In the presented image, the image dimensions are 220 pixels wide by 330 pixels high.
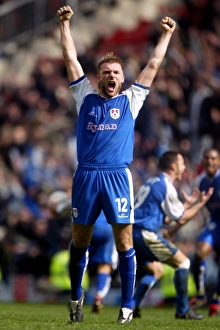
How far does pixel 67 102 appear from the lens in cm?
2033

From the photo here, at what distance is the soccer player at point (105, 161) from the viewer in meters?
8.51

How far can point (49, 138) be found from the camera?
19531 mm

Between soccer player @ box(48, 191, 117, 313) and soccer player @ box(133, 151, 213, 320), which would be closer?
soccer player @ box(133, 151, 213, 320)

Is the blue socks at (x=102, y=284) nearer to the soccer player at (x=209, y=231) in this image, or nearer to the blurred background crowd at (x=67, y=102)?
the soccer player at (x=209, y=231)

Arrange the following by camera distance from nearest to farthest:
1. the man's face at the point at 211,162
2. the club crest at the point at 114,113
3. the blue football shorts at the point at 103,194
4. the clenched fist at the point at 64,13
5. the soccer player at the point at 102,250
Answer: the blue football shorts at the point at 103,194, the club crest at the point at 114,113, the clenched fist at the point at 64,13, the man's face at the point at 211,162, the soccer player at the point at 102,250

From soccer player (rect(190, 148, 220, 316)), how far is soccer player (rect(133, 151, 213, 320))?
150cm

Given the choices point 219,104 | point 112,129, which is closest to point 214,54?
point 219,104

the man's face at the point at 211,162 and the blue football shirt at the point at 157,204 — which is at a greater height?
the man's face at the point at 211,162

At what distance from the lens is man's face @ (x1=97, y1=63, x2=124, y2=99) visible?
8.68 m

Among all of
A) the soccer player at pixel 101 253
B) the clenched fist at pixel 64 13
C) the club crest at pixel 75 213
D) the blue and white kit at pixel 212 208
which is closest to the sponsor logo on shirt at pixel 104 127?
the club crest at pixel 75 213

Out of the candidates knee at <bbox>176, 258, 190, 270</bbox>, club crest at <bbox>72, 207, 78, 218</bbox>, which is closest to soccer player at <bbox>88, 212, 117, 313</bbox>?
knee at <bbox>176, 258, 190, 270</bbox>

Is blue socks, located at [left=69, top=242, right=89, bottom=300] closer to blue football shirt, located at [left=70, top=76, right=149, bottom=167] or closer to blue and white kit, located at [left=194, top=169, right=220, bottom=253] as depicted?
blue football shirt, located at [left=70, top=76, right=149, bottom=167]

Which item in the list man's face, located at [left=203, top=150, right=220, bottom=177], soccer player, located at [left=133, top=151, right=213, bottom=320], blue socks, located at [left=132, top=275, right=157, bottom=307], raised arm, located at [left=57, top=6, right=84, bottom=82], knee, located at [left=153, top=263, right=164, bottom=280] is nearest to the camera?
raised arm, located at [left=57, top=6, right=84, bottom=82]

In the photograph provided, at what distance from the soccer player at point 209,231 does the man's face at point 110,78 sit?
418 centimetres
